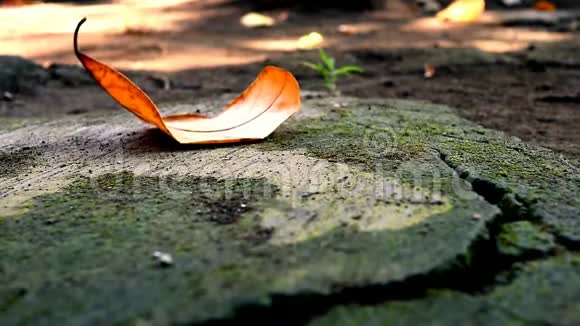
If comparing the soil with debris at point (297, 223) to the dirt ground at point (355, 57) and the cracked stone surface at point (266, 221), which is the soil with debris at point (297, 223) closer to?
the cracked stone surface at point (266, 221)

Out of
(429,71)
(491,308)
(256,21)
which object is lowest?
(491,308)

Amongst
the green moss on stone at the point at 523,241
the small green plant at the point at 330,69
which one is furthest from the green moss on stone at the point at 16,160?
the small green plant at the point at 330,69

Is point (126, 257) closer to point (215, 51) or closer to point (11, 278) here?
point (11, 278)

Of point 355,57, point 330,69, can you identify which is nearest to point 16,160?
point 330,69

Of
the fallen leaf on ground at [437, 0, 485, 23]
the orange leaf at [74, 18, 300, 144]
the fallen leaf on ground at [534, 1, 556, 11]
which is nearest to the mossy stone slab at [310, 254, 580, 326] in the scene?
the orange leaf at [74, 18, 300, 144]

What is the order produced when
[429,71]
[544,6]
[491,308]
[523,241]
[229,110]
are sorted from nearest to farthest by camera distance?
1. [491,308]
2. [523,241]
3. [229,110]
4. [429,71]
5. [544,6]

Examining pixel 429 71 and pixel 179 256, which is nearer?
pixel 179 256

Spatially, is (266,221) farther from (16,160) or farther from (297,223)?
(16,160)
